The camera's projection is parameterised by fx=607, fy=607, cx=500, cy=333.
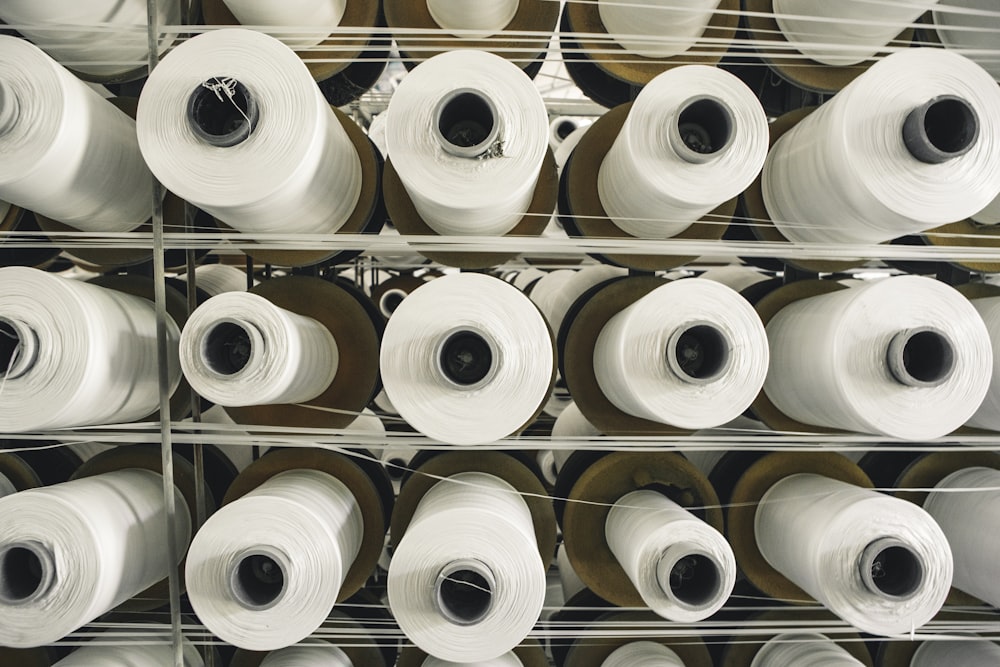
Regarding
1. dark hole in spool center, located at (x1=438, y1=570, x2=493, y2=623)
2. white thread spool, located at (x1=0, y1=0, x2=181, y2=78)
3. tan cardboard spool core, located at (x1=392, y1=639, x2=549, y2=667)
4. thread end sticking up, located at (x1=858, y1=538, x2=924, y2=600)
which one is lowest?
tan cardboard spool core, located at (x1=392, y1=639, x2=549, y2=667)

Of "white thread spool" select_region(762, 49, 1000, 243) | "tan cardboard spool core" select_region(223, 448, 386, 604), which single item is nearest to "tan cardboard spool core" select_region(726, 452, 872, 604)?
"white thread spool" select_region(762, 49, 1000, 243)

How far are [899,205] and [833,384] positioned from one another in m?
0.32

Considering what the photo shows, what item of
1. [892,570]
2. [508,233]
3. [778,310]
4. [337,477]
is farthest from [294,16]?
[892,570]

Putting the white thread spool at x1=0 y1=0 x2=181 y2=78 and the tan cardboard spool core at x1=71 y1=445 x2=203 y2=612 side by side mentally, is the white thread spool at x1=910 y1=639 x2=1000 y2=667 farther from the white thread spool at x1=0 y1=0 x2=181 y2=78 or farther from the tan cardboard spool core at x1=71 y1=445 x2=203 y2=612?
the white thread spool at x1=0 y1=0 x2=181 y2=78

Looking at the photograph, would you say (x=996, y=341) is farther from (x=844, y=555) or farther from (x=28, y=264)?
(x=28, y=264)

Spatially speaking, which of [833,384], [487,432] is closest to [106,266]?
[487,432]

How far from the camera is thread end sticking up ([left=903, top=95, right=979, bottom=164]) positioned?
100 centimetres

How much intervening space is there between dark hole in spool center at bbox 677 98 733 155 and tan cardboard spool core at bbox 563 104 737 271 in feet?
0.58

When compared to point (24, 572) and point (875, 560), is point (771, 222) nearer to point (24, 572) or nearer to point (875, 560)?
point (875, 560)

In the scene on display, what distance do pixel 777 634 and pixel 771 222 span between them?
90 centimetres

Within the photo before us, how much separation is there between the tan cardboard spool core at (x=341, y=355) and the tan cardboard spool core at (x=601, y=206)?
52cm

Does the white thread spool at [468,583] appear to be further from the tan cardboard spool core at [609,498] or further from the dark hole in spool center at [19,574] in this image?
A: the dark hole in spool center at [19,574]

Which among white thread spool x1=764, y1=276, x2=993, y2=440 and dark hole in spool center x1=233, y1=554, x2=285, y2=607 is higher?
white thread spool x1=764, y1=276, x2=993, y2=440

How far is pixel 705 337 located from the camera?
1.08m
